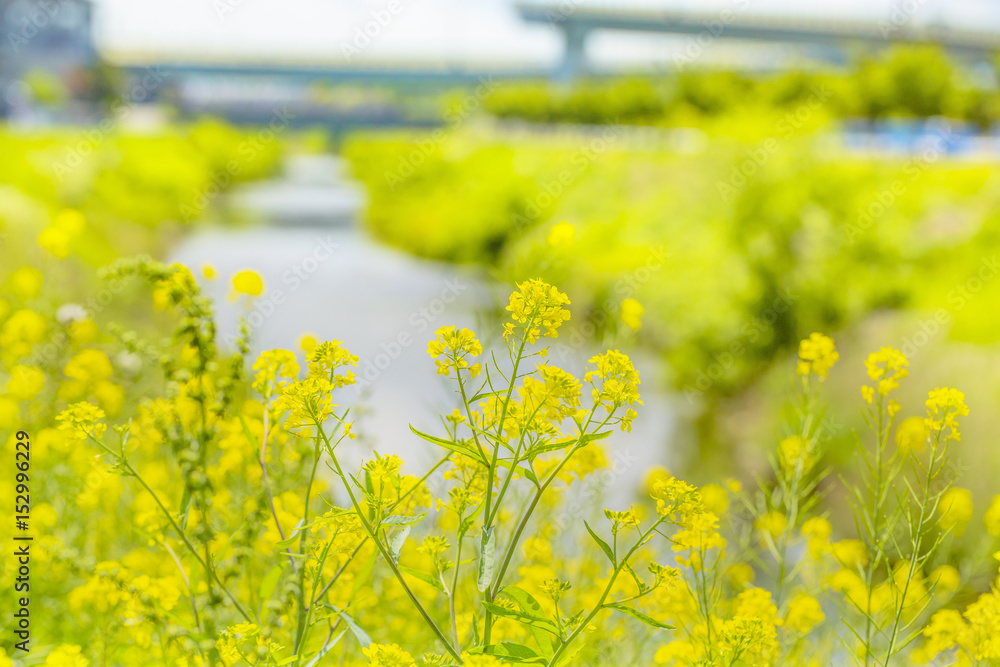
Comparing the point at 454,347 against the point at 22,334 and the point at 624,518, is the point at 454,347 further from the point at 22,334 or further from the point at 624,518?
the point at 22,334

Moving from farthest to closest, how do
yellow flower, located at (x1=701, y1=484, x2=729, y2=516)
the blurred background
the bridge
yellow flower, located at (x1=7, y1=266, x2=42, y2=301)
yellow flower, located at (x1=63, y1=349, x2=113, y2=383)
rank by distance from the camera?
the bridge, the blurred background, yellow flower, located at (x1=7, y1=266, x2=42, y2=301), yellow flower, located at (x1=63, y1=349, x2=113, y2=383), yellow flower, located at (x1=701, y1=484, x2=729, y2=516)

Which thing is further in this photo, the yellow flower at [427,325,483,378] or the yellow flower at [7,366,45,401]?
the yellow flower at [7,366,45,401]

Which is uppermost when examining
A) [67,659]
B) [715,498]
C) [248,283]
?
[248,283]

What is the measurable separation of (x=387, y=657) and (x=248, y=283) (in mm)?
767

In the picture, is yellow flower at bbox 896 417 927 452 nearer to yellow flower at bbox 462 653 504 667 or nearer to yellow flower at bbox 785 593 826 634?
yellow flower at bbox 785 593 826 634

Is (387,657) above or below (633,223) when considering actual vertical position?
below

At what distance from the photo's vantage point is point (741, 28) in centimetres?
3212

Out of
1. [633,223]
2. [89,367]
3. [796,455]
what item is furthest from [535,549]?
[633,223]

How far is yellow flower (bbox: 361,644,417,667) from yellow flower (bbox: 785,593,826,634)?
0.97m

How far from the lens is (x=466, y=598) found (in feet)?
5.31

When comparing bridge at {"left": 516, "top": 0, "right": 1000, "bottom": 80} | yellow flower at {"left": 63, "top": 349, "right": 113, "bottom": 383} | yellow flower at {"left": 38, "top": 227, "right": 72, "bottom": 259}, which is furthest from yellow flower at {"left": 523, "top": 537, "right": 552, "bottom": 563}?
bridge at {"left": 516, "top": 0, "right": 1000, "bottom": 80}

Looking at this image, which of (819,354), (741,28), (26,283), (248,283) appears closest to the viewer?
(819,354)

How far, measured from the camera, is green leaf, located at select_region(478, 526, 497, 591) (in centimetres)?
90

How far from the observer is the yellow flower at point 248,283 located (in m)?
1.42
